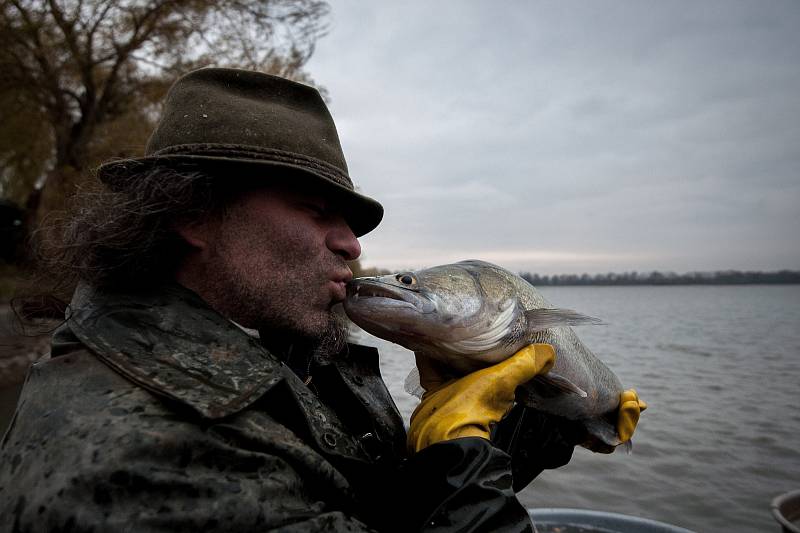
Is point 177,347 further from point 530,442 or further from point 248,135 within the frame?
point 530,442

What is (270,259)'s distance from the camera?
1.91 metres

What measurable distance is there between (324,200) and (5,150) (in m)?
18.3

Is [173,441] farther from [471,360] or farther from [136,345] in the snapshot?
[471,360]

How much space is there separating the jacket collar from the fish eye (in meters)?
0.80

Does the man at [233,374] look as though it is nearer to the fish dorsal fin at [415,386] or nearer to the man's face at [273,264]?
the man's face at [273,264]

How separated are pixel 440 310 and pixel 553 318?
0.54 metres

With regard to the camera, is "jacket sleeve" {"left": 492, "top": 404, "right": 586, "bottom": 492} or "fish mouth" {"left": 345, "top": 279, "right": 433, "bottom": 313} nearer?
"fish mouth" {"left": 345, "top": 279, "right": 433, "bottom": 313}

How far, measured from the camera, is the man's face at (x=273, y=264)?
189cm

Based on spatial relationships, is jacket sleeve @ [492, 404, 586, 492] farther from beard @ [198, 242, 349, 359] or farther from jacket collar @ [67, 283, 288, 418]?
jacket collar @ [67, 283, 288, 418]

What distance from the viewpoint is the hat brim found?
182cm

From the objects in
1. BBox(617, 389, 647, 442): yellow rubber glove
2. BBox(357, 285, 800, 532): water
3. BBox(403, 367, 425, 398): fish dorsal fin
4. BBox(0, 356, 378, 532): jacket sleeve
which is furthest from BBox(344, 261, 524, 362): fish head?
BBox(357, 285, 800, 532): water

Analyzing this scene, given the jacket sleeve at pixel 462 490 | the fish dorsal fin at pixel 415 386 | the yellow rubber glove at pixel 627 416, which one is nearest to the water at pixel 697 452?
the yellow rubber glove at pixel 627 416

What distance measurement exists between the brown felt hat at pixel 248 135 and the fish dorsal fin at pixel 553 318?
0.93 meters

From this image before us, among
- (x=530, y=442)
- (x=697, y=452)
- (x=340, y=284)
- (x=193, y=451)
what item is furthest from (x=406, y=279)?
(x=697, y=452)
